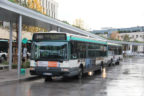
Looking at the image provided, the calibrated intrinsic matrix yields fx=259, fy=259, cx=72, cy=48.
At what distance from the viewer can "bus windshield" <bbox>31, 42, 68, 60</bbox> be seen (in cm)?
1531

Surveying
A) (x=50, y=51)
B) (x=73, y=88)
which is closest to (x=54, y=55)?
(x=50, y=51)

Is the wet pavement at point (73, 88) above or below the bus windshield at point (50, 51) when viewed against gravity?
below

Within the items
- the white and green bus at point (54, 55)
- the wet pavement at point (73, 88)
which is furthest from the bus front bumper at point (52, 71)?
the wet pavement at point (73, 88)

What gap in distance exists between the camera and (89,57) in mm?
19703

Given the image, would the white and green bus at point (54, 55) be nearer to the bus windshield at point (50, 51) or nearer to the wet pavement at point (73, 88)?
the bus windshield at point (50, 51)

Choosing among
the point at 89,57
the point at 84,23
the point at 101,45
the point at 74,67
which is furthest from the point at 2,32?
the point at 84,23

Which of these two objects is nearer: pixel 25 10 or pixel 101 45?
pixel 25 10

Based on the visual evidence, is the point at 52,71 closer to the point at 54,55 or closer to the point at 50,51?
the point at 54,55

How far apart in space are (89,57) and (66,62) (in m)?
4.70

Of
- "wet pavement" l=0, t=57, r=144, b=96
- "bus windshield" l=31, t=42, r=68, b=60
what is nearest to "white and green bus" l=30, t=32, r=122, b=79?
"bus windshield" l=31, t=42, r=68, b=60

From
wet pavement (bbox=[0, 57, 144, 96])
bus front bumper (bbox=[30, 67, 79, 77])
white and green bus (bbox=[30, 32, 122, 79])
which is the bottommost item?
wet pavement (bbox=[0, 57, 144, 96])

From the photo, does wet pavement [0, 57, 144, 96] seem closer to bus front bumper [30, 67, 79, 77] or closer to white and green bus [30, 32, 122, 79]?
bus front bumper [30, 67, 79, 77]

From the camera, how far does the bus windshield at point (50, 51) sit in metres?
15.3

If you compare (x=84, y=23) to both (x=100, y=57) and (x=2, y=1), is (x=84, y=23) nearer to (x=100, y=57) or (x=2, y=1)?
(x=100, y=57)
